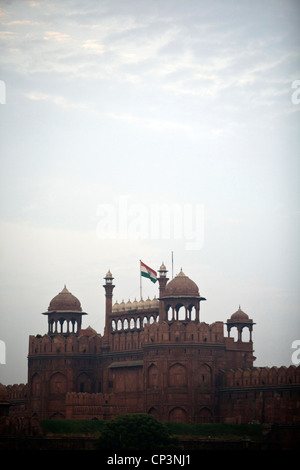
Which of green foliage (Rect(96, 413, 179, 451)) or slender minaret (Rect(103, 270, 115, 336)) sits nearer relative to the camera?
green foliage (Rect(96, 413, 179, 451))

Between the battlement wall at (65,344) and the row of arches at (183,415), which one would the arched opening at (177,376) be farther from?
the battlement wall at (65,344)

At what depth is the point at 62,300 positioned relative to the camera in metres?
126

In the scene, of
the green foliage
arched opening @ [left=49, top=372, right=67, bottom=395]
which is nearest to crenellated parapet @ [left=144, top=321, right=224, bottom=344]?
arched opening @ [left=49, top=372, right=67, bottom=395]

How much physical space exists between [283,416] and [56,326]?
24718mm

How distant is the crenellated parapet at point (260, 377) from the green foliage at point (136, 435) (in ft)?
31.1

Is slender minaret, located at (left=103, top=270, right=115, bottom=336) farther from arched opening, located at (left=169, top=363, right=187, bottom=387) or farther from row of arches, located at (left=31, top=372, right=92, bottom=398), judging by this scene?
arched opening, located at (left=169, top=363, right=187, bottom=387)

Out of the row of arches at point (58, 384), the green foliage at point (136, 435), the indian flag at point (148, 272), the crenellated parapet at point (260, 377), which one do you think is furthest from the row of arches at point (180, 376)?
the row of arches at point (58, 384)

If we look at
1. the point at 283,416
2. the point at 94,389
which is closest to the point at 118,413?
the point at 94,389

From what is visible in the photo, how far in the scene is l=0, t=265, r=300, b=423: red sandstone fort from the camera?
364 ft

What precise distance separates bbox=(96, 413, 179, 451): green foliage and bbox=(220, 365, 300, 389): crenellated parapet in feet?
31.1

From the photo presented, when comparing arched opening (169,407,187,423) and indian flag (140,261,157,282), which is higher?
indian flag (140,261,157,282)

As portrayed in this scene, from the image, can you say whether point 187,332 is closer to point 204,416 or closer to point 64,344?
point 204,416
